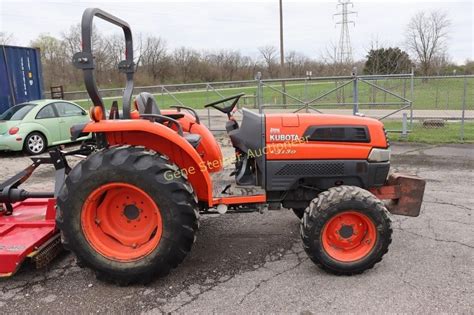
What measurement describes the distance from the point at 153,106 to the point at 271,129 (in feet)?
4.57

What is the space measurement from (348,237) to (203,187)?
128cm

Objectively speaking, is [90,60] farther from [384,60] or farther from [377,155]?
[384,60]

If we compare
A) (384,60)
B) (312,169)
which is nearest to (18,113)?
(312,169)

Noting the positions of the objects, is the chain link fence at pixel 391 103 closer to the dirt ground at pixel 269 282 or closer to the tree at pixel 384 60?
the tree at pixel 384 60

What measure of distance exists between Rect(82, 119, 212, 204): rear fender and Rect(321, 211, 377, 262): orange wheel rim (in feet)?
3.42

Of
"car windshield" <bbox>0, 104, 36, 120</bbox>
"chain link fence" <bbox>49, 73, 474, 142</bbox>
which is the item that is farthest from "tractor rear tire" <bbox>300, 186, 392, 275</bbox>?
"car windshield" <bbox>0, 104, 36, 120</bbox>

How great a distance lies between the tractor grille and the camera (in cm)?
362

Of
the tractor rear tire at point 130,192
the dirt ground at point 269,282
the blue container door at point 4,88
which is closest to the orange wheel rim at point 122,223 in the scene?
the tractor rear tire at point 130,192

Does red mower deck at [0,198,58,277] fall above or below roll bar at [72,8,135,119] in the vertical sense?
below

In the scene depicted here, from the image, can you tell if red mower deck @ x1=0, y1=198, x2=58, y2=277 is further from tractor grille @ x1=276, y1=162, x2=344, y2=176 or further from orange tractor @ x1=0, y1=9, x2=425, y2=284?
tractor grille @ x1=276, y1=162, x2=344, y2=176

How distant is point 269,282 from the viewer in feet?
11.1

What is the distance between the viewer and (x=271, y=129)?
3.62 meters

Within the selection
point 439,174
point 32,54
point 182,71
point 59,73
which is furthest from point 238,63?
point 439,174

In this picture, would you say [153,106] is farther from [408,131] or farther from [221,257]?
[408,131]
